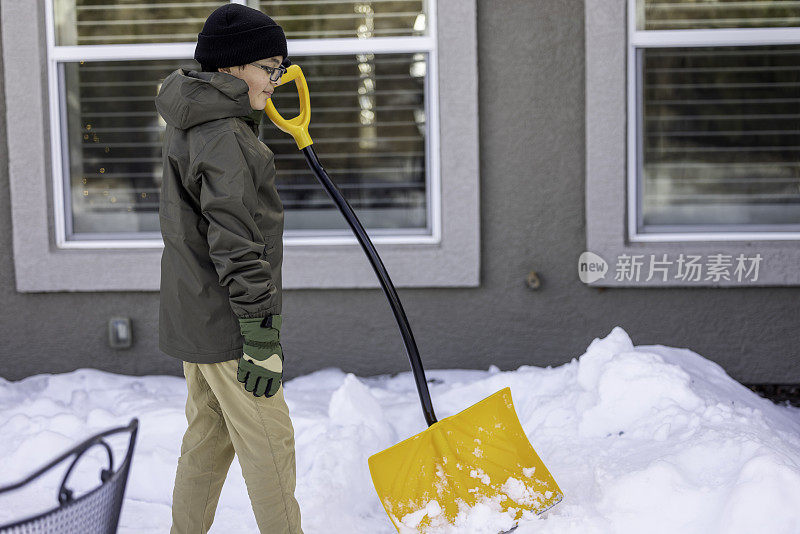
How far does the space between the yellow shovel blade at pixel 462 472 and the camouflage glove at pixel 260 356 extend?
62cm

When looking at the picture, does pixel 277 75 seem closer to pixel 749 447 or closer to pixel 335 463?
pixel 335 463

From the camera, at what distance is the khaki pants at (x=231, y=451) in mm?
2215

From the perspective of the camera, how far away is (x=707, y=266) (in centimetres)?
423

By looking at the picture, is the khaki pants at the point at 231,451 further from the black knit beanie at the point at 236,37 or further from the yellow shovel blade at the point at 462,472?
the black knit beanie at the point at 236,37

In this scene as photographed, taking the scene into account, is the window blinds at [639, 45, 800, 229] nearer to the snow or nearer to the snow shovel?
the snow

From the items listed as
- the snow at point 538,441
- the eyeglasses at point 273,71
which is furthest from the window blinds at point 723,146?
the eyeglasses at point 273,71

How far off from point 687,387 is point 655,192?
1.55 metres

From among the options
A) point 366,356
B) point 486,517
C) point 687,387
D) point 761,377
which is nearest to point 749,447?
point 687,387

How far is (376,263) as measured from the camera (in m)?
2.81

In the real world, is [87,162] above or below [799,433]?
above

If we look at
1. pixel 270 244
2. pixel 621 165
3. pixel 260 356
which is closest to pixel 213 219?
pixel 270 244

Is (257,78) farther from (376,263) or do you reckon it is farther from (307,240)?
(307,240)

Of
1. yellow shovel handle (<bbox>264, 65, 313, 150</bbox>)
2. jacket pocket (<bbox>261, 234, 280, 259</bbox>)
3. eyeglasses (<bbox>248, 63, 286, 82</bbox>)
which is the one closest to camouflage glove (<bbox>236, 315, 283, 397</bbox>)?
jacket pocket (<bbox>261, 234, 280, 259</bbox>)

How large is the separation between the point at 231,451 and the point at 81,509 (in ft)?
3.45
